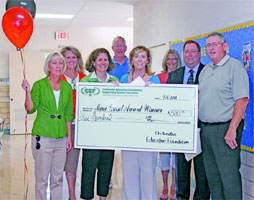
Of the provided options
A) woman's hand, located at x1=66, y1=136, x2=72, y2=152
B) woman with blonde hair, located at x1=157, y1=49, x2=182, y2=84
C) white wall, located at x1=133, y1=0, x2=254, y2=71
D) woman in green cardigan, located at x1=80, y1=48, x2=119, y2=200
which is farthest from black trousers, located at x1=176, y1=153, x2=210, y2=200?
white wall, located at x1=133, y1=0, x2=254, y2=71

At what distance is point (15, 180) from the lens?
183 inches

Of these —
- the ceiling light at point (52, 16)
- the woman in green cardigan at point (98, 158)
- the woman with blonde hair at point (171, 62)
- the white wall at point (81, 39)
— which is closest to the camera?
the woman in green cardigan at point (98, 158)

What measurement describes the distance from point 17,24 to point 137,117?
1373 millimetres

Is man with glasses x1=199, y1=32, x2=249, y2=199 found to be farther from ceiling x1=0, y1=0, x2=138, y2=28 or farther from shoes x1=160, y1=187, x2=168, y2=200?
ceiling x1=0, y1=0, x2=138, y2=28

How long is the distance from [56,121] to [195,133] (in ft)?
3.86

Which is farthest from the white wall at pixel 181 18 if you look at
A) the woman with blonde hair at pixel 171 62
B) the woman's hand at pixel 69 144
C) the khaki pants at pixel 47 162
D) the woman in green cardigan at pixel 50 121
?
the khaki pants at pixel 47 162

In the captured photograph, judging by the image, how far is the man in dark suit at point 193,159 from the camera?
3.24 m

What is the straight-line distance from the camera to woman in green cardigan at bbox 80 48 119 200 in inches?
122

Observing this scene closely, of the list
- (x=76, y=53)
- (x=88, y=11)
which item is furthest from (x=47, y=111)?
(x=88, y=11)

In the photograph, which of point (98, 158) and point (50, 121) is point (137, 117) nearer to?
point (98, 158)

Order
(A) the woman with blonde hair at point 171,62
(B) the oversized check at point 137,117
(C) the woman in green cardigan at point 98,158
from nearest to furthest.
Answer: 1. (B) the oversized check at point 137,117
2. (C) the woman in green cardigan at point 98,158
3. (A) the woman with blonde hair at point 171,62

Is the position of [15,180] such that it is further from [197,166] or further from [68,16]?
[68,16]

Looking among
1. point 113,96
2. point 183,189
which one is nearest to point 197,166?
point 183,189

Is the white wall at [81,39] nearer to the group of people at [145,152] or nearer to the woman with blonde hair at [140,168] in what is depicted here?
the group of people at [145,152]
